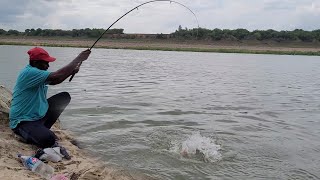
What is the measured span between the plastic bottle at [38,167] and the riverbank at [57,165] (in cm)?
8

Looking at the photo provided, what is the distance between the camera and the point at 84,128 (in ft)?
28.5

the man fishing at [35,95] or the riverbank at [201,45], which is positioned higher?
the man fishing at [35,95]

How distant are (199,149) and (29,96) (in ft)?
9.96

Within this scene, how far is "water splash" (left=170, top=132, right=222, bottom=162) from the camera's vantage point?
689 centimetres

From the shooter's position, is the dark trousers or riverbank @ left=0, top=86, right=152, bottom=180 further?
the dark trousers

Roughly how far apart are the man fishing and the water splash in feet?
7.61

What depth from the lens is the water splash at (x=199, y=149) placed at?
6.89 meters

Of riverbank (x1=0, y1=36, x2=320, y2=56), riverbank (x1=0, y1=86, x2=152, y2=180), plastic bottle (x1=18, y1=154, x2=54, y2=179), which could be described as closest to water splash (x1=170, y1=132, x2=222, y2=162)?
riverbank (x1=0, y1=86, x2=152, y2=180)

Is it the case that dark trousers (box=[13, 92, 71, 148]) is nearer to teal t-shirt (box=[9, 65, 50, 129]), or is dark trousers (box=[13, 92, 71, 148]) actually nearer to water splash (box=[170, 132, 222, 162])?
teal t-shirt (box=[9, 65, 50, 129])

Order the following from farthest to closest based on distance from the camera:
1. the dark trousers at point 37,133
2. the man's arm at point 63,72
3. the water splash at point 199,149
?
1. the water splash at point 199,149
2. the dark trousers at point 37,133
3. the man's arm at point 63,72

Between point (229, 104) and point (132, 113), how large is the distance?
12.1 ft

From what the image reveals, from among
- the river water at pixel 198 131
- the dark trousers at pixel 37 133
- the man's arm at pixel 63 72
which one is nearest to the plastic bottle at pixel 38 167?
the dark trousers at pixel 37 133

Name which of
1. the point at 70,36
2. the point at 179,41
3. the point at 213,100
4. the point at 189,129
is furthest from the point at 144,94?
the point at 70,36

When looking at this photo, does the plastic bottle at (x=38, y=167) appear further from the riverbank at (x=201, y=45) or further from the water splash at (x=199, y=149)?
the riverbank at (x=201, y=45)
